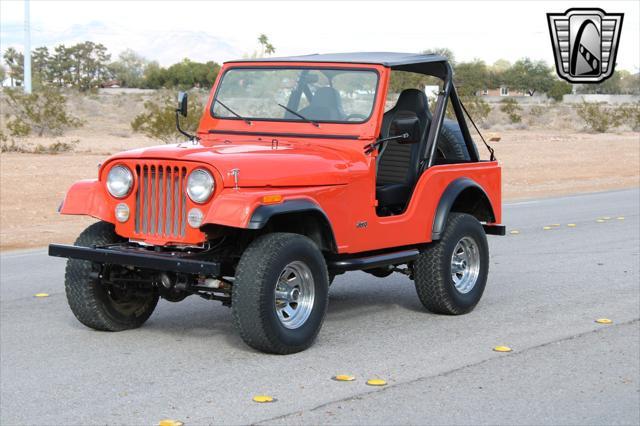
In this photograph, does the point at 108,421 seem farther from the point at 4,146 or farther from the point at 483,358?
the point at 4,146

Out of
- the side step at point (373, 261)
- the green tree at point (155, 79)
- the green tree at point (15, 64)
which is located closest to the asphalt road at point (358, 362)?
the side step at point (373, 261)

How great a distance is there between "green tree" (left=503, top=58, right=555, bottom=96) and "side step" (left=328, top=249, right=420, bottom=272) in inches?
3317

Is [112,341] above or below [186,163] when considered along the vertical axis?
below

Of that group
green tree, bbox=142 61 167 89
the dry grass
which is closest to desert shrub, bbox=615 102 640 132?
the dry grass

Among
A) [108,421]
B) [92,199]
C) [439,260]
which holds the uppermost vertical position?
[92,199]

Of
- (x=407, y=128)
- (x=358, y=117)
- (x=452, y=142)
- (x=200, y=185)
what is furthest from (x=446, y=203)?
(x=200, y=185)

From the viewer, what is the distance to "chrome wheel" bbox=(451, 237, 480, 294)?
841 centimetres

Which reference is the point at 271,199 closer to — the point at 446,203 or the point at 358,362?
the point at 358,362

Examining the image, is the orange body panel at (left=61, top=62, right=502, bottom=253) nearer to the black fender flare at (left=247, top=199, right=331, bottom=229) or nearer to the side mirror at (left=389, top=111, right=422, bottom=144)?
the black fender flare at (left=247, top=199, right=331, bottom=229)

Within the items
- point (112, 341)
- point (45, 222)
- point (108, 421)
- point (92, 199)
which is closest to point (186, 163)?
point (92, 199)

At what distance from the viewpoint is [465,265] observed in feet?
28.0

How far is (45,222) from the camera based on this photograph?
1540 cm

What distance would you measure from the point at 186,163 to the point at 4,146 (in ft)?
73.4

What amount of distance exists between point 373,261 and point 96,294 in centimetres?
194
